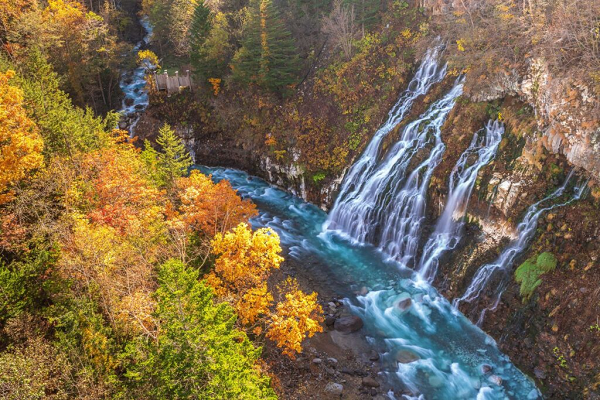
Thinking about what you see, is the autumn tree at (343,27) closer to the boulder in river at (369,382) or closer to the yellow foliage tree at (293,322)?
the yellow foliage tree at (293,322)

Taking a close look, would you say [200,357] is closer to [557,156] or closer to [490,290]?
[490,290]

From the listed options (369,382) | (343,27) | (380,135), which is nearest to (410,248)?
(369,382)

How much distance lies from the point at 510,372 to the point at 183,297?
48.9ft

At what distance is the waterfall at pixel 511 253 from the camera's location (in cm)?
1908

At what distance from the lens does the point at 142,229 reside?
17.3 m

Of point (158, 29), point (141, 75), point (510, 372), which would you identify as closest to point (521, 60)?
point (510, 372)

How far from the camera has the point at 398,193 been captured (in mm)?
26156

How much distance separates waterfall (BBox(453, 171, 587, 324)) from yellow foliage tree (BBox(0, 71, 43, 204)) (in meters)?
21.6

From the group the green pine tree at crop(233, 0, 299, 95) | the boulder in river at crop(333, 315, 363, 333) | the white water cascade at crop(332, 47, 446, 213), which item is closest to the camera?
the boulder in river at crop(333, 315, 363, 333)


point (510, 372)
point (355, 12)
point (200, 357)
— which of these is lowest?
point (510, 372)

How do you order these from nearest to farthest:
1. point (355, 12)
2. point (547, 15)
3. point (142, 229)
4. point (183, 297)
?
point (183, 297) → point (142, 229) → point (547, 15) → point (355, 12)

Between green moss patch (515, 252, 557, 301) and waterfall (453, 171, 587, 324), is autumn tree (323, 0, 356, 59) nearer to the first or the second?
waterfall (453, 171, 587, 324)

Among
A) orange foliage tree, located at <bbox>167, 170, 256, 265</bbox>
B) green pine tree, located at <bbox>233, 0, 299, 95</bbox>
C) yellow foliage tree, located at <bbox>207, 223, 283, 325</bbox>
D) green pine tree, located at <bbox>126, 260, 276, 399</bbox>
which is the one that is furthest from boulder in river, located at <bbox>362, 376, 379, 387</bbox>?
green pine tree, located at <bbox>233, 0, 299, 95</bbox>

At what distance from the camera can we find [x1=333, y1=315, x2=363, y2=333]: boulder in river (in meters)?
20.0
